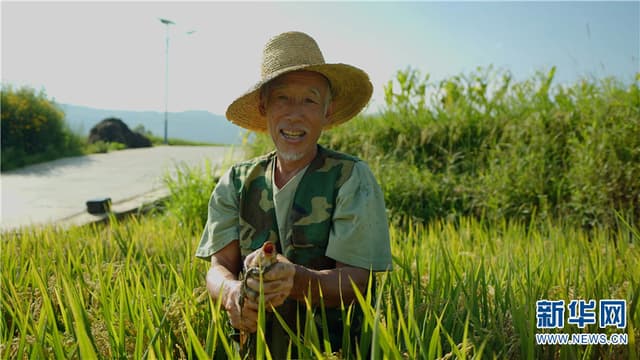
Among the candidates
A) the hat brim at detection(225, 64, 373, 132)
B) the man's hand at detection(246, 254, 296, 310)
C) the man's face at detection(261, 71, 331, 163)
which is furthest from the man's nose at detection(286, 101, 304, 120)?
the man's hand at detection(246, 254, 296, 310)

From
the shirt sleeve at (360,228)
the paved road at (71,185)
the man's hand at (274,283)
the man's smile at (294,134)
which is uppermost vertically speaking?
the man's smile at (294,134)

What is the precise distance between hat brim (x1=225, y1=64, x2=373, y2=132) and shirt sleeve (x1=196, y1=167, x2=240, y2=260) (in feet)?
0.94

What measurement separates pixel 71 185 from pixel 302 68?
7.07 metres

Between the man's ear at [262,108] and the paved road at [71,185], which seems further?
the paved road at [71,185]

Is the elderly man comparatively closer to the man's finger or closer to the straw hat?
the straw hat

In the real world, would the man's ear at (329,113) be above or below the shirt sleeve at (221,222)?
above

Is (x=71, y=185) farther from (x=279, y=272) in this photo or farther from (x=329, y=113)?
(x=279, y=272)

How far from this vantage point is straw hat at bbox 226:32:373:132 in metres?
1.62

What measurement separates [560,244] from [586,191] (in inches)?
59.0

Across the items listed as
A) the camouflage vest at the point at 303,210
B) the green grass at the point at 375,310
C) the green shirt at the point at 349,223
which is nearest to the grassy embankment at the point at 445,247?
the green grass at the point at 375,310

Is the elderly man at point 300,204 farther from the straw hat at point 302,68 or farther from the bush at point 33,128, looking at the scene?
the bush at point 33,128

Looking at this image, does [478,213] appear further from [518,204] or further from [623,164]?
[623,164]

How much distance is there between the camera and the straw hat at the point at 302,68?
1.62 meters

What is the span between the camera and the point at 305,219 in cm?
160
